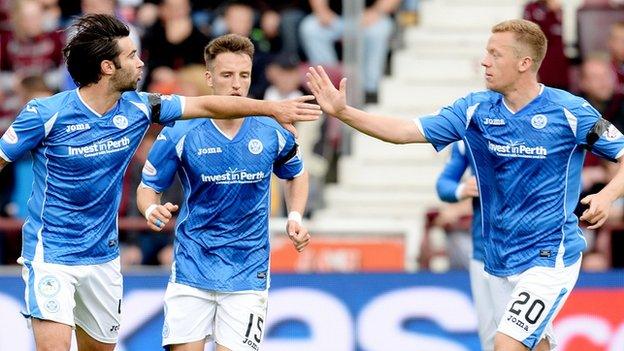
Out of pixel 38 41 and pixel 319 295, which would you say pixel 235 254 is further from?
pixel 38 41

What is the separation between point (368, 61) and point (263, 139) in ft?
22.7

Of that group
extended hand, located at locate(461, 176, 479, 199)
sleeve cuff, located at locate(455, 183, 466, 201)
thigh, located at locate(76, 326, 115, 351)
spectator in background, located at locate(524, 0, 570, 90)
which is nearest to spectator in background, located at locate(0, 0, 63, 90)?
spectator in background, located at locate(524, 0, 570, 90)

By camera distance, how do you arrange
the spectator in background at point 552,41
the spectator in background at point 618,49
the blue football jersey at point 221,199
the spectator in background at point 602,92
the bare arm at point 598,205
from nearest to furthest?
the bare arm at point 598,205, the blue football jersey at point 221,199, the spectator in background at point 602,92, the spectator in background at point 552,41, the spectator in background at point 618,49

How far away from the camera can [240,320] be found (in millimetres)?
10477

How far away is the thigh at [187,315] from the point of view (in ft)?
34.3

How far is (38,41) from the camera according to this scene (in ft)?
58.8

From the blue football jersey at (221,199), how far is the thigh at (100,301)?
38 cm

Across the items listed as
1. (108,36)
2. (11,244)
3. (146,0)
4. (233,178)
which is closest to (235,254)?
(233,178)

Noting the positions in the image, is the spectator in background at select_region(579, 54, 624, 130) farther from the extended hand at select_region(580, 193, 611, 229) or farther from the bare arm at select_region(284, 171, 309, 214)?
the extended hand at select_region(580, 193, 611, 229)

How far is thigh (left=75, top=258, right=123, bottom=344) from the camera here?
10398mm

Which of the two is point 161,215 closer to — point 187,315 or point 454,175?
point 187,315

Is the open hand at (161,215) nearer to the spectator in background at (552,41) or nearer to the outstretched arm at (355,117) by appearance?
the outstretched arm at (355,117)

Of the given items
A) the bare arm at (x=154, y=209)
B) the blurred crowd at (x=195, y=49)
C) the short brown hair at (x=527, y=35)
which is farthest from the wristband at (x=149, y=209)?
the blurred crowd at (x=195, y=49)

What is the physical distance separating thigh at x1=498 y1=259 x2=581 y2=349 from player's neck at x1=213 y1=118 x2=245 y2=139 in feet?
6.44
